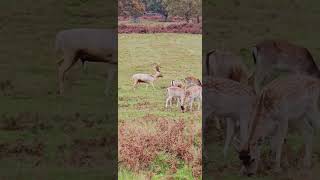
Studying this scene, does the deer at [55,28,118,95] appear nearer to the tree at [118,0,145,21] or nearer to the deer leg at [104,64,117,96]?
the deer leg at [104,64,117,96]

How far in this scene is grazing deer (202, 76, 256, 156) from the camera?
9.31 metres

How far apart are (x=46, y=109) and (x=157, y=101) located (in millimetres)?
2645

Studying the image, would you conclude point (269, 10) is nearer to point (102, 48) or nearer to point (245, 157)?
point (102, 48)

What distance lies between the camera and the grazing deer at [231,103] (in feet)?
30.6

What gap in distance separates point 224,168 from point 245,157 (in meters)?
0.79

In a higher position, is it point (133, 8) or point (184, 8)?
point (184, 8)

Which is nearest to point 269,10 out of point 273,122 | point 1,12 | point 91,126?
point 1,12

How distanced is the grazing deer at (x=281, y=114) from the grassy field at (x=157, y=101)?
87 cm

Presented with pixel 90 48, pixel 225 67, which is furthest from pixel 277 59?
pixel 90 48

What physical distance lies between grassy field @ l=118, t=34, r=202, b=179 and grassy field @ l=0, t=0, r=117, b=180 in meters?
0.41

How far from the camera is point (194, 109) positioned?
13258 mm

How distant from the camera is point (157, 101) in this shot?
14.4 metres

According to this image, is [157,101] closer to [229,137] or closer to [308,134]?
[229,137]

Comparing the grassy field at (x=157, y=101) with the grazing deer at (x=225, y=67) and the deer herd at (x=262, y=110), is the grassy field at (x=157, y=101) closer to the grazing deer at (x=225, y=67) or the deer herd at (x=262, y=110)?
the deer herd at (x=262, y=110)
